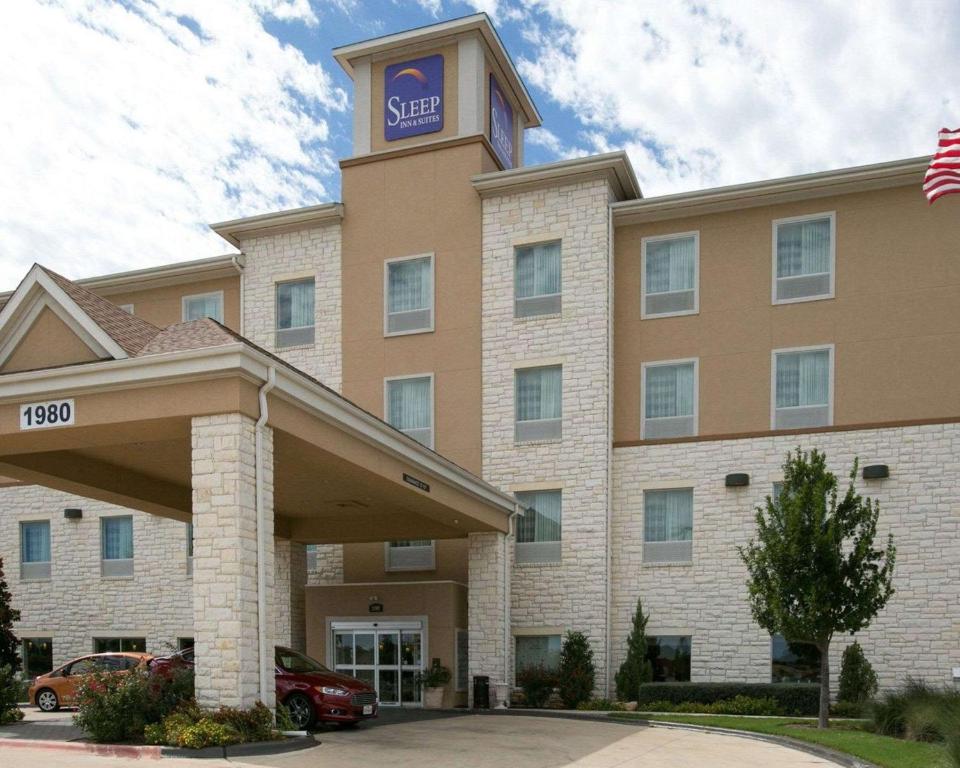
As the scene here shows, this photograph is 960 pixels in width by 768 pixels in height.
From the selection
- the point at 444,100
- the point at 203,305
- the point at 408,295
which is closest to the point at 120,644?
the point at 203,305

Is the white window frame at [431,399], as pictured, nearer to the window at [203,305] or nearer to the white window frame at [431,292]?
the white window frame at [431,292]

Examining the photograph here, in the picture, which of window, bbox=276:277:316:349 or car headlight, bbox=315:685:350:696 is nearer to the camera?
car headlight, bbox=315:685:350:696

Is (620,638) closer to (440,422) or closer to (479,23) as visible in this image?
(440,422)

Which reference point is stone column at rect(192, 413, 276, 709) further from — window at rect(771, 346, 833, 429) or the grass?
window at rect(771, 346, 833, 429)

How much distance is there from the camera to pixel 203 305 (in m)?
33.0

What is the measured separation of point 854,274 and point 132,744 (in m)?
19.6

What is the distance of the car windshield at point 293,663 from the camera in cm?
1912

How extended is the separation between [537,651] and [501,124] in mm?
15018

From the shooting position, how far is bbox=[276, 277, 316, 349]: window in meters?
31.1

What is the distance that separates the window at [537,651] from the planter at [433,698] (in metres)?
2.17

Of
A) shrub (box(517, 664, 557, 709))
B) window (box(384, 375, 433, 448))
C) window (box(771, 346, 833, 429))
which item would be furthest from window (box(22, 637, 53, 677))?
Answer: window (box(771, 346, 833, 429))

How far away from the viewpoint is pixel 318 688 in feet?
61.4

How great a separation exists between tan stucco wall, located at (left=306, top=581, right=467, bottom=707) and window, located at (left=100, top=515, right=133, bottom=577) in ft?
23.2

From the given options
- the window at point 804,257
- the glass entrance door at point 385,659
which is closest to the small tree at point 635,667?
the glass entrance door at point 385,659
